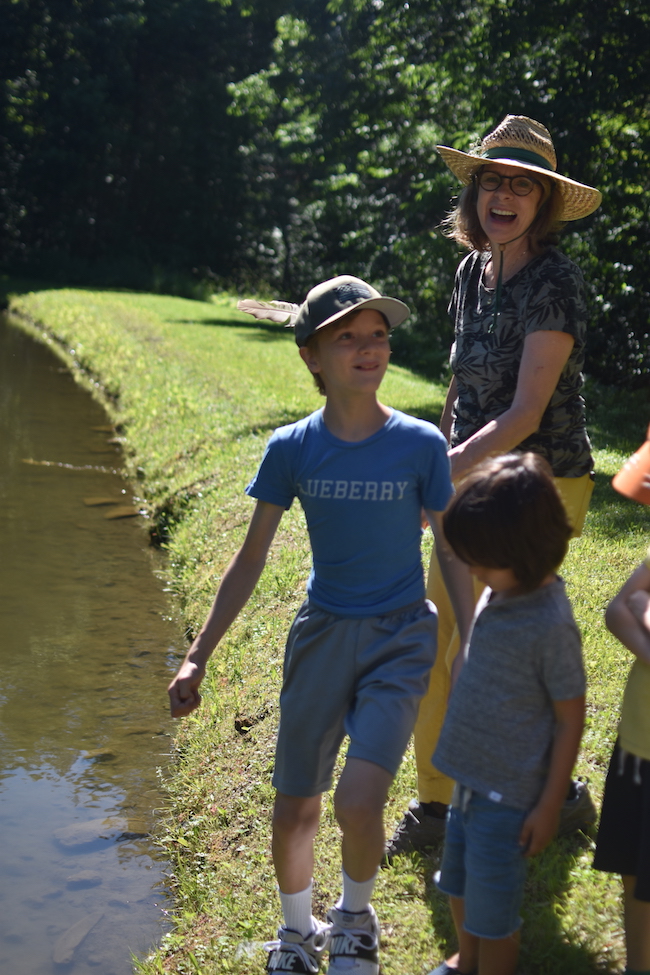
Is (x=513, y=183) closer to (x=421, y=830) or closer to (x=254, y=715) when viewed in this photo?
(x=421, y=830)

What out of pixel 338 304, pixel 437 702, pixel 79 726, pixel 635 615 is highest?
pixel 338 304

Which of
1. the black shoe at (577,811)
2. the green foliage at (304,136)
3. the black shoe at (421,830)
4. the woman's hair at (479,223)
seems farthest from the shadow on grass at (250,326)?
the black shoe at (577,811)

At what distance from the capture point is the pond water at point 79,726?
3.61 metres

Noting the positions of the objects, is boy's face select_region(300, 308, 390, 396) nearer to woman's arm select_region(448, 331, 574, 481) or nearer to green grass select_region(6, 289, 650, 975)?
woman's arm select_region(448, 331, 574, 481)

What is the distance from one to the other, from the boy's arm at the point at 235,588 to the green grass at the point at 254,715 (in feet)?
3.19

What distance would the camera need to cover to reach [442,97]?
1489cm

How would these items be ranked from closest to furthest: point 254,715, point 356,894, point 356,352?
point 356,894 < point 356,352 < point 254,715

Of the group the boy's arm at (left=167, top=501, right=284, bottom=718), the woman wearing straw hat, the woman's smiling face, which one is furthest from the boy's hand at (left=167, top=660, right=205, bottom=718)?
the woman's smiling face

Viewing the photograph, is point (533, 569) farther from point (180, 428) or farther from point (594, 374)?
point (594, 374)

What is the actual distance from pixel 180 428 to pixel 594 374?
254 inches

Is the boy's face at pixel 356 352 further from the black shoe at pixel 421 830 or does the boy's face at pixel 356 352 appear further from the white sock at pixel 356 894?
the black shoe at pixel 421 830

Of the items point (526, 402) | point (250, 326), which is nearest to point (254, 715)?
point (526, 402)

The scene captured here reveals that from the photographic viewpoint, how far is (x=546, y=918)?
290 centimetres

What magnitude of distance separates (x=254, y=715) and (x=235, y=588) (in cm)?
186
